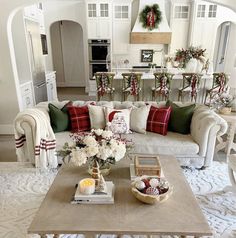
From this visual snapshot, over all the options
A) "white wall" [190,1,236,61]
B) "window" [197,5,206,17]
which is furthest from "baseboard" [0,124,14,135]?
"window" [197,5,206,17]

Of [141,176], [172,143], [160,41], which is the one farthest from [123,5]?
[141,176]

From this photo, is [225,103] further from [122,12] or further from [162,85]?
[122,12]

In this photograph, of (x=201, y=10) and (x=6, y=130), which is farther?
(x=201, y=10)

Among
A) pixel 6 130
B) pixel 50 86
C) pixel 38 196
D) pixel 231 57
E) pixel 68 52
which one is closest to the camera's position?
pixel 38 196

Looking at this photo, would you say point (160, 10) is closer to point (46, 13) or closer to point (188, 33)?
point (188, 33)

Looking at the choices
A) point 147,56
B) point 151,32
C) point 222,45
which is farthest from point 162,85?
point 222,45

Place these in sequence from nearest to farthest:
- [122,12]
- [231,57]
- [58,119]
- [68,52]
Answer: [58,119]
[122,12]
[231,57]
[68,52]

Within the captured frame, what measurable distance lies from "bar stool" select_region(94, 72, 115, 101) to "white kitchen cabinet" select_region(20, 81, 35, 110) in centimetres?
145

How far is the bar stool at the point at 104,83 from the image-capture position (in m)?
4.59

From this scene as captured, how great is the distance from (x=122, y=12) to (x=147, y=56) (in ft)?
5.39

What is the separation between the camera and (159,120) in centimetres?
306

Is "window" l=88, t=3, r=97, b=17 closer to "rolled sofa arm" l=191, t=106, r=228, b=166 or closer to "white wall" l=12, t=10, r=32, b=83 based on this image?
"white wall" l=12, t=10, r=32, b=83

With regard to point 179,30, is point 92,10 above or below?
above

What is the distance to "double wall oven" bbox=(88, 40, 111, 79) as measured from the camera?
7145mm
